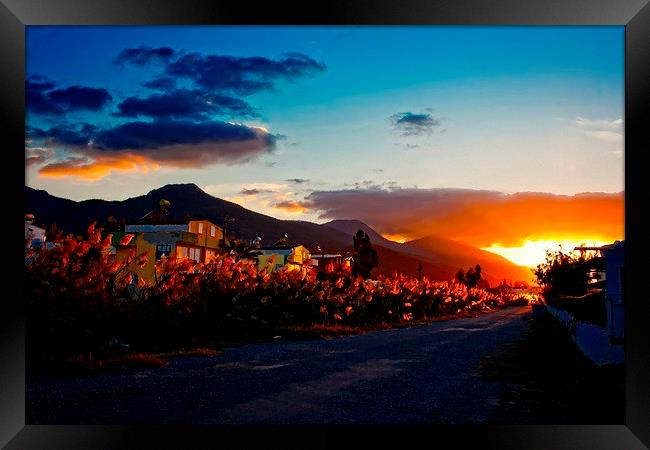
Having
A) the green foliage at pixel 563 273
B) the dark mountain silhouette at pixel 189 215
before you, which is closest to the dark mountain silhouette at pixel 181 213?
the dark mountain silhouette at pixel 189 215

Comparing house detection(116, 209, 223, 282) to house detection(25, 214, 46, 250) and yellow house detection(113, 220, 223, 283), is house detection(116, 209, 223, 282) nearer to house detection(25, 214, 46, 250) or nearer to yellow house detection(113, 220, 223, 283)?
yellow house detection(113, 220, 223, 283)

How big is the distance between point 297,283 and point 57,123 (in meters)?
6.45

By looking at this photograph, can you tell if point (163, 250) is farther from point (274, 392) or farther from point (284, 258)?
point (274, 392)

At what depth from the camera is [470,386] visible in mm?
7762

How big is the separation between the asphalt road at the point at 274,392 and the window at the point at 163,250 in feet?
7.82

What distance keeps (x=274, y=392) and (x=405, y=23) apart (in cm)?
419

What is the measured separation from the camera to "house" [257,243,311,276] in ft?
45.5

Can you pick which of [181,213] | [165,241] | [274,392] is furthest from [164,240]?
[274,392]

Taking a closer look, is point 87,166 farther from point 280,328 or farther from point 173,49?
point 280,328

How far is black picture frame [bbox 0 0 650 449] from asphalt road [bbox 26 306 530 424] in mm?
213

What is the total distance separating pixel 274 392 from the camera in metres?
7.02

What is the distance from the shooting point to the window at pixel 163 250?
11.2 metres

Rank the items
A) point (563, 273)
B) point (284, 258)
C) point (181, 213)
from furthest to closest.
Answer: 1. point (563, 273)
2. point (284, 258)
3. point (181, 213)

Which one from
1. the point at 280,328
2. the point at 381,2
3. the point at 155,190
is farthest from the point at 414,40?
the point at 280,328
